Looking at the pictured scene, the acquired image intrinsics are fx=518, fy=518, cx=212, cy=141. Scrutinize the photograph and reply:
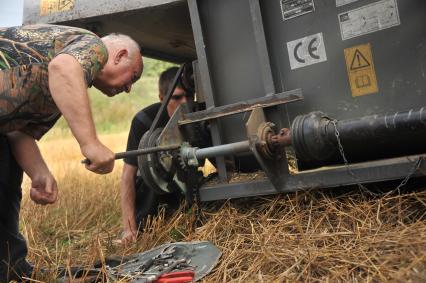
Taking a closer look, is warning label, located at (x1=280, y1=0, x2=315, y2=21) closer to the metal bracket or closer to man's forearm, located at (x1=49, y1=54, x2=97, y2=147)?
the metal bracket

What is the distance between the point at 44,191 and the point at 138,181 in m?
1.49

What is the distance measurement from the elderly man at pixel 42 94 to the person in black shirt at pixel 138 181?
1.03 meters

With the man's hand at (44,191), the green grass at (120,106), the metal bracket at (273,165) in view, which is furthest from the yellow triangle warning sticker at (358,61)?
the green grass at (120,106)

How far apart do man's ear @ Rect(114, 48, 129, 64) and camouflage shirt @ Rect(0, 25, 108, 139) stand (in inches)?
9.7

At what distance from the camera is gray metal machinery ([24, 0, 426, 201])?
8.37 ft

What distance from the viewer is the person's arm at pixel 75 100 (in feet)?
7.20

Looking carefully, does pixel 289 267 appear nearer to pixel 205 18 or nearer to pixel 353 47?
pixel 353 47

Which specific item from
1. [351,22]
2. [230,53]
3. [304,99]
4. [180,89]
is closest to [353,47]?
[351,22]

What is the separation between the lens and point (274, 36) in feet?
9.76

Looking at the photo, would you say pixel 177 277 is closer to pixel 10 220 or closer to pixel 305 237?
pixel 305 237

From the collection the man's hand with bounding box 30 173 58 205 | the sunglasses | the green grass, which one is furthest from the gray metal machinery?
the green grass

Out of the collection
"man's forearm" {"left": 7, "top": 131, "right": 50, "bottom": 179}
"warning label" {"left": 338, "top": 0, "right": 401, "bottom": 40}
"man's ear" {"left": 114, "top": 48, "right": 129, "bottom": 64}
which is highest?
"man's ear" {"left": 114, "top": 48, "right": 129, "bottom": 64}

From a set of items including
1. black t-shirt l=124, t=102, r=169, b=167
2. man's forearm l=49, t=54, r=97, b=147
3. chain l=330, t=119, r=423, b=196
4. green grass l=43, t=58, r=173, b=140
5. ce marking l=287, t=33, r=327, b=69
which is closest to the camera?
man's forearm l=49, t=54, r=97, b=147

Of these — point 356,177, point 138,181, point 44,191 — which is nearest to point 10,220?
point 44,191
